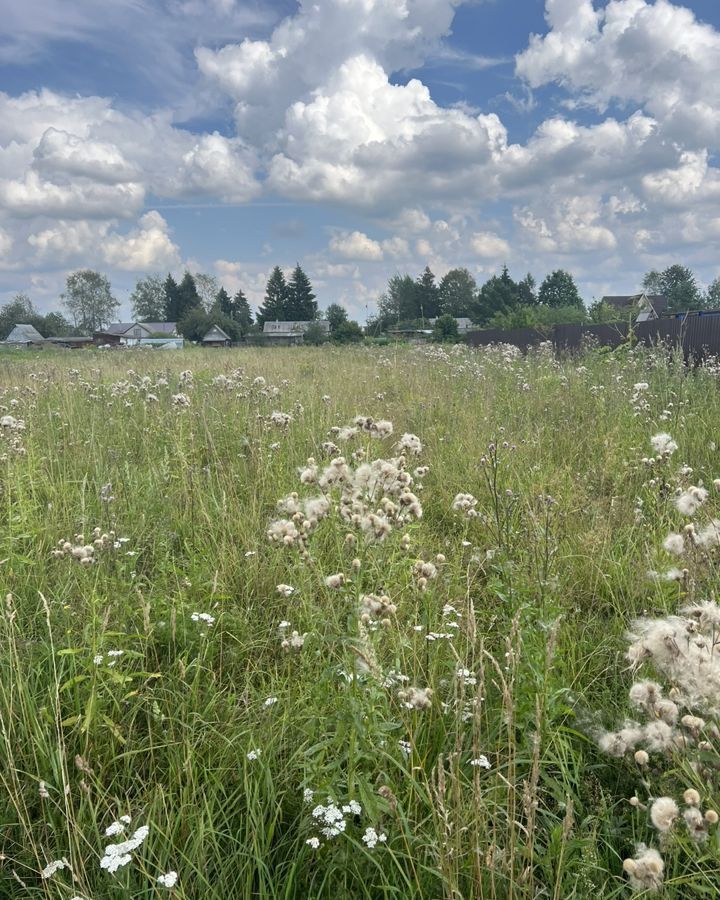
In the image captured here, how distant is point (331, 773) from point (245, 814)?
0.32 meters

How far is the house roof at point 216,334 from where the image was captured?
3178 inches

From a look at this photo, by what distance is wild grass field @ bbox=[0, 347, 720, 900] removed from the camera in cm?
162

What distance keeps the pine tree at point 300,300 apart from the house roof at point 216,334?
14.8 metres

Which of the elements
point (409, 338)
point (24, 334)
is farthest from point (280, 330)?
point (409, 338)

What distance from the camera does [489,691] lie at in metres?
2.37

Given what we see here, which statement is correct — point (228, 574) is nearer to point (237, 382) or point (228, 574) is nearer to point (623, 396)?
point (237, 382)

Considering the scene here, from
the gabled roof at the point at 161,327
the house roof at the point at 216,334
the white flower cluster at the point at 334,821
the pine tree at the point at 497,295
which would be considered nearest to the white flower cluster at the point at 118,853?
the white flower cluster at the point at 334,821

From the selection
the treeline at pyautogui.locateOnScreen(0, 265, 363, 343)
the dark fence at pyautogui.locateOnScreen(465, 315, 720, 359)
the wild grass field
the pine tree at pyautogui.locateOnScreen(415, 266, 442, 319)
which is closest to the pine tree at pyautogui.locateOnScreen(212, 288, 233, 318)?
the treeline at pyautogui.locateOnScreen(0, 265, 363, 343)

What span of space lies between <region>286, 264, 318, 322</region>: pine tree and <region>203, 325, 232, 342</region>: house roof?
14.8m

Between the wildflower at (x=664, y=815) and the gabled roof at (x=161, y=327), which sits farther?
the gabled roof at (x=161, y=327)

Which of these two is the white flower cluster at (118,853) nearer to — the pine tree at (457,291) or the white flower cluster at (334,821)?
the white flower cluster at (334,821)

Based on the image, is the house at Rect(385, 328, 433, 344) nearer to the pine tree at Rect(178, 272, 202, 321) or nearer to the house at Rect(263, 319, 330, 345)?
the house at Rect(263, 319, 330, 345)

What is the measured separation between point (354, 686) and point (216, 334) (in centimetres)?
8508

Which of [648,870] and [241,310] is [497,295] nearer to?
[241,310]
